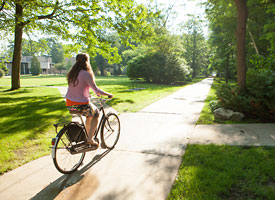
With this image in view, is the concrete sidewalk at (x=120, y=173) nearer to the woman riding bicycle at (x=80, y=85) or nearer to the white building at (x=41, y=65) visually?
the woman riding bicycle at (x=80, y=85)

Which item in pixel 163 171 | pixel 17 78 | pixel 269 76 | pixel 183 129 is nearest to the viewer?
pixel 163 171

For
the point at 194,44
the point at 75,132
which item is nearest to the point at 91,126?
the point at 75,132

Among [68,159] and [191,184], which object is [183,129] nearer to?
[191,184]

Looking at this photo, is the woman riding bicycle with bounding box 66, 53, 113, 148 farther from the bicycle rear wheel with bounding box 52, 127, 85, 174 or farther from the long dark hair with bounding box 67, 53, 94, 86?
the bicycle rear wheel with bounding box 52, 127, 85, 174

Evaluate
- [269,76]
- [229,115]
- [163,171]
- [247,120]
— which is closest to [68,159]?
[163,171]

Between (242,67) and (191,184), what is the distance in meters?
5.89

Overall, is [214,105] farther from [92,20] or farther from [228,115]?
[92,20]

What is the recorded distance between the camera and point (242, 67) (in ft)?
24.0

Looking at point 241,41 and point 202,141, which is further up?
point 241,41

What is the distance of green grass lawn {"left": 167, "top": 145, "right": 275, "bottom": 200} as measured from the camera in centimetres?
269

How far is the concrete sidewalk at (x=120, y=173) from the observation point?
280 cm

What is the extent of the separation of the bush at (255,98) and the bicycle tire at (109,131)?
14.4 ft

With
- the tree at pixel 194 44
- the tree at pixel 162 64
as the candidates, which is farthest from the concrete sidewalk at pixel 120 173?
the tree at pixel 194 44

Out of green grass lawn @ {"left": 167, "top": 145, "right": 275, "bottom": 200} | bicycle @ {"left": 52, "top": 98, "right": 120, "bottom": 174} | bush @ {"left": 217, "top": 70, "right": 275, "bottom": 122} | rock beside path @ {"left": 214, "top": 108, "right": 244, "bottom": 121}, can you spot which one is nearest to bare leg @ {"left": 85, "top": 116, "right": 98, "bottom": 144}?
bicycle @ {"left": 52, "top": 98, "right": 120, "bottom": 174}
